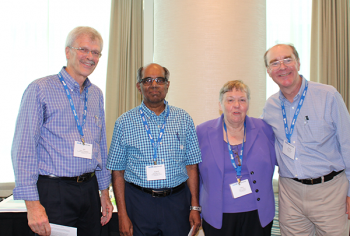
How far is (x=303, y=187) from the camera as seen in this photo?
2039 mm

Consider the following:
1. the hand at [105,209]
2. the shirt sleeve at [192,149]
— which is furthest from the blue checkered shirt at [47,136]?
the shirt sleeve at [192,149]

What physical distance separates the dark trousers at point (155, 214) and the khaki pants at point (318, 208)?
93 centimetres

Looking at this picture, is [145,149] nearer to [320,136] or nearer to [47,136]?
[47,136]

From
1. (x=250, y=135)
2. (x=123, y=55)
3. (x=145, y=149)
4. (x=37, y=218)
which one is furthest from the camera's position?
(x=123, y=55)

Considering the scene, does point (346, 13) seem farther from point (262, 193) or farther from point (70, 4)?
point (70, 4)

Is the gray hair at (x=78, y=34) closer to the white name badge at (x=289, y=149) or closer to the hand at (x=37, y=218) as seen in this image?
the hand at (x=37, y=218)

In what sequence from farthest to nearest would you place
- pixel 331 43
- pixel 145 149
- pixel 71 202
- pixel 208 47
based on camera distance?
pixel 331 43, pixel 208 47, pixel 145 149, pixel 71 202

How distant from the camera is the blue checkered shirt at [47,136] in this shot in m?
1.56

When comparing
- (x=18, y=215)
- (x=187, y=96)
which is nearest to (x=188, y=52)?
(x=187, y=96)

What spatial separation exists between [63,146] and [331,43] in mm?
5081

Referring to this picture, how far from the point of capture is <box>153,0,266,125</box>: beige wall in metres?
3.05

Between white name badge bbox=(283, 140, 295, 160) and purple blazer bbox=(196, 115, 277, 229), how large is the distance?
4.7 inches

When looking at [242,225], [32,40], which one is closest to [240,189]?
[242,225]

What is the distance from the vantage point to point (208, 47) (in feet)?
10.1
